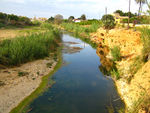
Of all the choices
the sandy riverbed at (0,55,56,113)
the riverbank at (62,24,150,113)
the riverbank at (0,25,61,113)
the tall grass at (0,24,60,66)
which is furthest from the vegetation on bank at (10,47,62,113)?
the riverbank at (62,24,150,113)

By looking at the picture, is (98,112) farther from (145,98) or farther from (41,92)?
(41,92)

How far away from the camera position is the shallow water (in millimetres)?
6509

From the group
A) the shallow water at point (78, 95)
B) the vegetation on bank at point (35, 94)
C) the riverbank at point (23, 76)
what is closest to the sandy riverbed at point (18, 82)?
the riverbank at point (23, 76)

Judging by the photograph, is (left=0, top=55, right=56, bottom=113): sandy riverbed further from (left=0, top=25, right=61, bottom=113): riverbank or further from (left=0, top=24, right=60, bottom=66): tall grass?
(left=0, top=24, right=60, bottom=66): tall grass

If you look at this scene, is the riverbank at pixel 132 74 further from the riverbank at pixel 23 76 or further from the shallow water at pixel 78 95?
the riverbank at pixel 23 76

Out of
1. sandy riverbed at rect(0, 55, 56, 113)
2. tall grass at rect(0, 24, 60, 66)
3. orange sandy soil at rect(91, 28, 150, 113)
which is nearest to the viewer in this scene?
orange sandy soil at rect(91, 28, 150, 113)

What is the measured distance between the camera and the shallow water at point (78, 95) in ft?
21.4

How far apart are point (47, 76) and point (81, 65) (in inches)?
162

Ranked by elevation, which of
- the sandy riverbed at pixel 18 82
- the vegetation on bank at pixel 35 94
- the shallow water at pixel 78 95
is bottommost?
the shallow water at pixel 78 95

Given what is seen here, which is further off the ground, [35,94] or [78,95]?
[35,94]

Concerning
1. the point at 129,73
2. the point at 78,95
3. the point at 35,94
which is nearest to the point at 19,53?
the point at 35,94

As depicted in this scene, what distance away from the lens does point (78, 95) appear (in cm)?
765

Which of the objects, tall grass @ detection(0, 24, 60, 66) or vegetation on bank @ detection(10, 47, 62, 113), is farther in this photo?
tall grass @ detection(0, 24, 60, 66)

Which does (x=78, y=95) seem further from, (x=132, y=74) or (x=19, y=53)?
(x=19, y=53)
